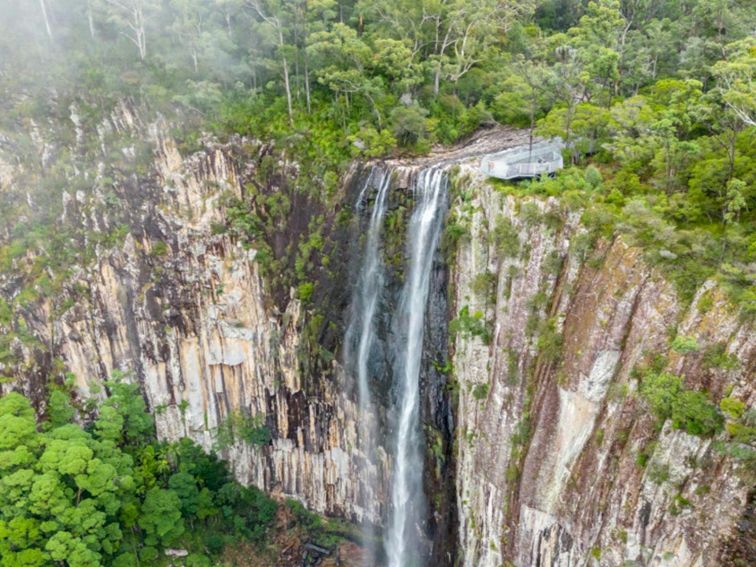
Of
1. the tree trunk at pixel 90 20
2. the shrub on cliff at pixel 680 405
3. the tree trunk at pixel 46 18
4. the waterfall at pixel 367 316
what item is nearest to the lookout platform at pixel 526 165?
the waterfall at pixel 367 316

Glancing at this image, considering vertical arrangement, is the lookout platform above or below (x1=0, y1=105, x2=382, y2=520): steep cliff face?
above

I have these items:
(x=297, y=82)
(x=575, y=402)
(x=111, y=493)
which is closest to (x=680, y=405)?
(x=575, y=402)

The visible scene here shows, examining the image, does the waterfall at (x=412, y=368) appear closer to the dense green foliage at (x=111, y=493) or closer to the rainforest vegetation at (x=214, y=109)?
the rainforest vegetation at (x=214, y=109)

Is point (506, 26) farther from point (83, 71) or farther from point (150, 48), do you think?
point (83, 71)

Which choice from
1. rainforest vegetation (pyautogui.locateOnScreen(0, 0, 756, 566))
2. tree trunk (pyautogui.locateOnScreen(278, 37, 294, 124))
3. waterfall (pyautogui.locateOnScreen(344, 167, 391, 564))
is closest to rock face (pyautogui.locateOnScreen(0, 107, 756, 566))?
waterfall (pyautogui.locateOnScreen(344, 167, 391, 564))

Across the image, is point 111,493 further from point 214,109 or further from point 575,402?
point 575,402

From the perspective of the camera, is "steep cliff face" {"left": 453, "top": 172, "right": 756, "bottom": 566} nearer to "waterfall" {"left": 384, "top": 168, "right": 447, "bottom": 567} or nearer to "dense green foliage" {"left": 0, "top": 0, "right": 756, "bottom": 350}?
"waterfall" {"left": 384, "top": 168, "right": 447, "bottom": 567}

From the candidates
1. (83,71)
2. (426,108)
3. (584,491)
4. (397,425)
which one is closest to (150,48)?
(83,71)
